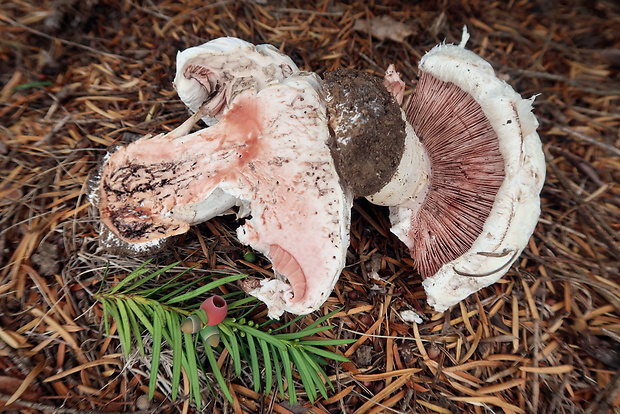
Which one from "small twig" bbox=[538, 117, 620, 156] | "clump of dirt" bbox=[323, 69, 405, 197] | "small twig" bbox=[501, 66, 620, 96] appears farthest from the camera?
"small twig" bbox=[501, 66, 620, 96]

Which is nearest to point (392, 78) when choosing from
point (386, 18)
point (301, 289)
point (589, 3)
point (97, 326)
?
point (301, 289)

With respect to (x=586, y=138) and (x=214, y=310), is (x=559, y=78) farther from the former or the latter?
(x=214, y=310)

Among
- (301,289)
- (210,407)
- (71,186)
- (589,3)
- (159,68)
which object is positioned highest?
(589,3)

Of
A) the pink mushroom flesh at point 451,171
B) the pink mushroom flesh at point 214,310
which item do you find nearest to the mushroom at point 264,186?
the pink mushroom flesh at point 214,310

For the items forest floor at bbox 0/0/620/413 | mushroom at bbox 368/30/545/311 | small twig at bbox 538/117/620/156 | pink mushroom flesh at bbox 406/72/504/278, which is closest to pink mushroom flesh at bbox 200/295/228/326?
forest floor at bbox 0/0/620/413

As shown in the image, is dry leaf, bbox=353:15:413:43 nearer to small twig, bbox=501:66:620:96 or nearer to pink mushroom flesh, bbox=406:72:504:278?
small twig, bbox=501:66:620:96

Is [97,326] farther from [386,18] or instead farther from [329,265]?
[386,18]

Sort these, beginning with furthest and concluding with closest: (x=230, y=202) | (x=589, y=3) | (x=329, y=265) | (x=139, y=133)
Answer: (x=589, y=3) → (x=139, y=133) → (x=230, y=202) → (x=329, y=265)
